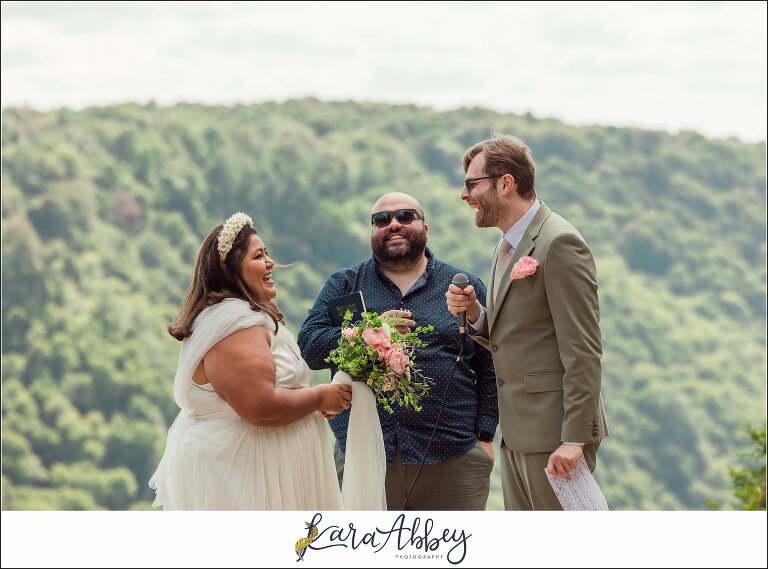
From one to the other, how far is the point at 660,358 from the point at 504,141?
119 ft

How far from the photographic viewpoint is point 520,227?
4.23 meters

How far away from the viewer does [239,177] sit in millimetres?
42844

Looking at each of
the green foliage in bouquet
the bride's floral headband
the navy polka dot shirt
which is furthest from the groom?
the bride's floral headband

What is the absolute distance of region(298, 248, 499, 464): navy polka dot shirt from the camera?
193 inches

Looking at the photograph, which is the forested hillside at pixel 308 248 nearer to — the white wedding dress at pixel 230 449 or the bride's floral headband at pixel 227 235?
the white wedding dress at pixel 230 449

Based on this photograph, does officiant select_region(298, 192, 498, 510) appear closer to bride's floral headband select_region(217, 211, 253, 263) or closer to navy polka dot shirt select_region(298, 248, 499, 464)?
navy polka dot shirt select_region(298, 248, 499, 464)

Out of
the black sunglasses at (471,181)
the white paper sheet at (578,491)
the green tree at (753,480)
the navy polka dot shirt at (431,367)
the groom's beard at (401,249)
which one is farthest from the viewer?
the green tree at (753,480)

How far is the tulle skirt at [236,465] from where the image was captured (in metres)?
4.04

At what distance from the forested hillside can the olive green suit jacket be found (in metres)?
24.6

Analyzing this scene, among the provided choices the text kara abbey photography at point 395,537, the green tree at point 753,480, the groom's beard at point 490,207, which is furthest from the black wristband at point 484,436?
the green tree at point 753,480

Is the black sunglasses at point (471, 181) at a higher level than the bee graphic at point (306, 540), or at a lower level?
higher

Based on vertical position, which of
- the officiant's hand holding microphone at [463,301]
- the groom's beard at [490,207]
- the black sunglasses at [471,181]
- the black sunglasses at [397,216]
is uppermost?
the black sunglasses at [471,181]

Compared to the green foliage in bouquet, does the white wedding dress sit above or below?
below

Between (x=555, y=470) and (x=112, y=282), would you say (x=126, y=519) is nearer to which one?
(x=555, y=470)
